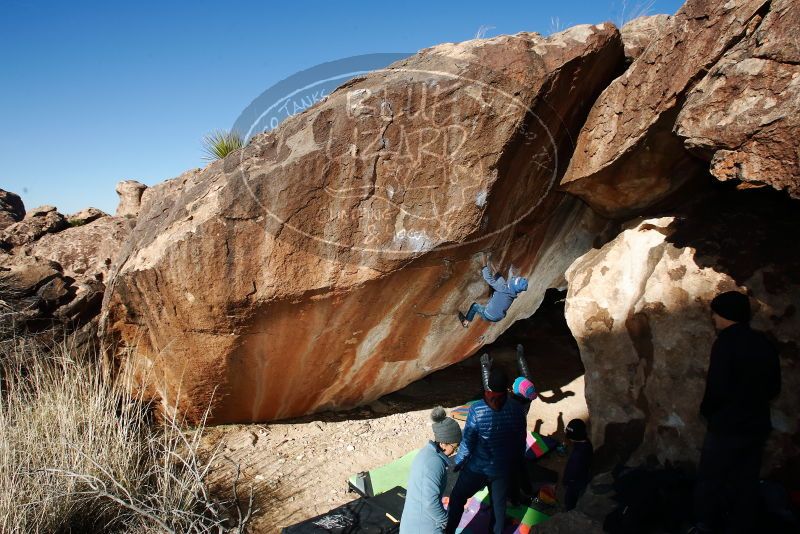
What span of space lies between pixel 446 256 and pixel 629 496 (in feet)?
6.35

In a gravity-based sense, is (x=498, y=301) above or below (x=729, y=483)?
above

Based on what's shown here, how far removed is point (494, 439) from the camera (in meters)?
2.87

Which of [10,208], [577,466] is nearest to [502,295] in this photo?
[577,466]

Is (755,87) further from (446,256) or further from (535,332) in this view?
(535,332)

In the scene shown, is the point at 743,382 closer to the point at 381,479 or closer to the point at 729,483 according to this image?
the point at 729,483

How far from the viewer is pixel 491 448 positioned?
2.86 m

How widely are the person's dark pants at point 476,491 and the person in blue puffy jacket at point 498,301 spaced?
1.58 m

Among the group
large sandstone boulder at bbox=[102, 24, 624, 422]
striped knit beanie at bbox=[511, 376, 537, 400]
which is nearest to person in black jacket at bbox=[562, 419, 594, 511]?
striped knit beanie at bbox=[511, 376, 537, 400]

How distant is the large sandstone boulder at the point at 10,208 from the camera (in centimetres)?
656

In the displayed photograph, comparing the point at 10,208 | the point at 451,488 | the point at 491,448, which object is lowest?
the point at 451,488

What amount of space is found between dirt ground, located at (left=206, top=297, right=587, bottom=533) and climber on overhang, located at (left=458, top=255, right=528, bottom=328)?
113 centimetres

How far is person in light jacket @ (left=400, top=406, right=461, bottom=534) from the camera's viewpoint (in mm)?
2512

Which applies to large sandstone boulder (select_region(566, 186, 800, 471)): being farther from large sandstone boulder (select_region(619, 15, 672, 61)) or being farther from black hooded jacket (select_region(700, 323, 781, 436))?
large sandstone boulder (select_region(619, 15, 672, 61))

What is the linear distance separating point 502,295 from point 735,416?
6.78 feet
